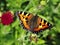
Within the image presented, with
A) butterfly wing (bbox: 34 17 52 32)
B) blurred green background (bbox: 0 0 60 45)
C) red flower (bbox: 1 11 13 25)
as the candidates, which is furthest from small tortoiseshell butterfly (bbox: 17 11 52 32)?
red flower (bbox: 1 11 13 25)

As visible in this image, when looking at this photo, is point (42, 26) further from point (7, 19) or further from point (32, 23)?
point (7, 19)

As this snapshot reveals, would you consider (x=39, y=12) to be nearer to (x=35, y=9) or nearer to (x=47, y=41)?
(x=35, y=9)

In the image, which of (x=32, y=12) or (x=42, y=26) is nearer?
(x=42, y=26)

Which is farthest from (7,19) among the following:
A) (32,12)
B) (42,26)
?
(42,26)

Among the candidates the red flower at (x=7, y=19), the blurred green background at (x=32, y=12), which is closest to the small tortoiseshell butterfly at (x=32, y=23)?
the blurred green background at (x=32, y=12)

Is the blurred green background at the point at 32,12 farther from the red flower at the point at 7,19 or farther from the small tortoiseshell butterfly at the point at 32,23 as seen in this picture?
the small tortoiseshell butterfly at the point at 32,23

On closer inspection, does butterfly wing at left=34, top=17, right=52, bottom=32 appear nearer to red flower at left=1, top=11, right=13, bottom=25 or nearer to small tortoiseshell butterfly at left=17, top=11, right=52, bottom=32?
small tortoiseshell butterfly at left=17, top=11, right=52, bottom=32

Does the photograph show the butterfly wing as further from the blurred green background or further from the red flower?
the red flower

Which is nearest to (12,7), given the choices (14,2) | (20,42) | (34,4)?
(14,2)

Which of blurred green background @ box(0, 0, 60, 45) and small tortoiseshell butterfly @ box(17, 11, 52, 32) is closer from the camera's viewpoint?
small tortoiseshell butterfly @ box(17, 11, 52, 32)
